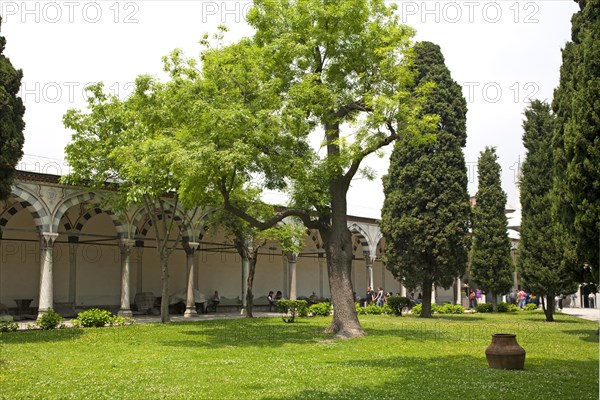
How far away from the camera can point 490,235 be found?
3162 cm

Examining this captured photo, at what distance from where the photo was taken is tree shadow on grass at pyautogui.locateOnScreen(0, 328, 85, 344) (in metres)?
15.1

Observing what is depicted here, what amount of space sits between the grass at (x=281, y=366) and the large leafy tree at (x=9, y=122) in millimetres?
3937

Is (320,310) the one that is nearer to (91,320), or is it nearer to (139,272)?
(139,272)

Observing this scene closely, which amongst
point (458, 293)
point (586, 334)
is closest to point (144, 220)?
point (586, 334)

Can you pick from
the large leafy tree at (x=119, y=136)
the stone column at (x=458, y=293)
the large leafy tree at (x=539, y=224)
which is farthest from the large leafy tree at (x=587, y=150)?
the stone column at (x=458, y=293)

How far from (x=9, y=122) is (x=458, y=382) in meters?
11.3

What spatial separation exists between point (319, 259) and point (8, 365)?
92.7ft

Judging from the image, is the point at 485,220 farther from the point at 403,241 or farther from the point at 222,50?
the point at 222,50

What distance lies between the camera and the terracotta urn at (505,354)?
34.9 ft

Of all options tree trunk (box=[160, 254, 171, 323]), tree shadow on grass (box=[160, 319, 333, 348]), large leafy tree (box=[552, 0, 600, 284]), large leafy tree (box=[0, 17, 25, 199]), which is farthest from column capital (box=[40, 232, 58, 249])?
large leafy tree (box=[552, 0, 600, 284])

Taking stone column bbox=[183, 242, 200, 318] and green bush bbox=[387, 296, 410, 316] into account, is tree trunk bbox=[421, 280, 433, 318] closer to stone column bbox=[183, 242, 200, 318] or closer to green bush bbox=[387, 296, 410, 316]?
green bush bbox=[387, 296, 410, 316]

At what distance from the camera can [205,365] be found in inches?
435

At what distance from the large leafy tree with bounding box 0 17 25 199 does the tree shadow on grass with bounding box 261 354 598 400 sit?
28.8ft

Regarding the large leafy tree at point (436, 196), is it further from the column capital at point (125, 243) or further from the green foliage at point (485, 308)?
the column capital at point (125, 243)
